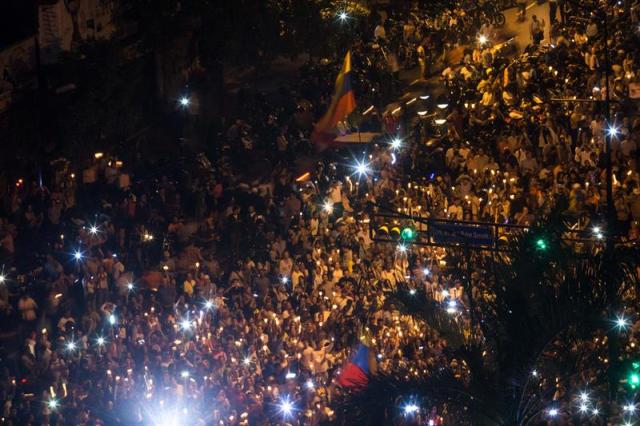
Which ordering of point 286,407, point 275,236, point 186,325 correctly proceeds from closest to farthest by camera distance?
point 286,407
point 186,325
point 275,236

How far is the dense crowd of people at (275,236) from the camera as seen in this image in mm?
20922

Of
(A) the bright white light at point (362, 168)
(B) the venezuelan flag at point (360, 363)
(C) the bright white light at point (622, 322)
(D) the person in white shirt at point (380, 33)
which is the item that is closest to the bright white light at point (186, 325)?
(B) the venezuelan flag at point (360, 363)

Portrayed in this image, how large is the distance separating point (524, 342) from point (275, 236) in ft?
47.4

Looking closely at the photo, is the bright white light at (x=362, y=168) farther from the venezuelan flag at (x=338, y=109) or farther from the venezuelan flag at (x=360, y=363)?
the venezuelan flag at (x=360, y=363)

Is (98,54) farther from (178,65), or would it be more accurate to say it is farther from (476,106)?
(476,106)

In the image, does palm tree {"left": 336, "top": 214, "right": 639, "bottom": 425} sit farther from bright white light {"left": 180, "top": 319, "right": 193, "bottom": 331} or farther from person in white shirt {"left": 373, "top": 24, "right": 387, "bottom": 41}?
person in white shirt {"left": 373, "top": 24, "right": 387, "bottom": 41}

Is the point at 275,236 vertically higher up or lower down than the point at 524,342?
higher up

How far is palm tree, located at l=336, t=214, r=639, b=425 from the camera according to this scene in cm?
1191

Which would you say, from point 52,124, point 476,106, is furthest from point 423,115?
point 52,124

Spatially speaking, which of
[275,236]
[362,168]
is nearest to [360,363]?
[275,236]

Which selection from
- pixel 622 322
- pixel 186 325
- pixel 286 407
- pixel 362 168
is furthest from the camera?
pixel 362 168

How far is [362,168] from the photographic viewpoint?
27.9 m

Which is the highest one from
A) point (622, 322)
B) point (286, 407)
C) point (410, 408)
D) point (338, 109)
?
point (338, 109)

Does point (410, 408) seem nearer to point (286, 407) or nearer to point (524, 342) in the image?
point (524, 342)
